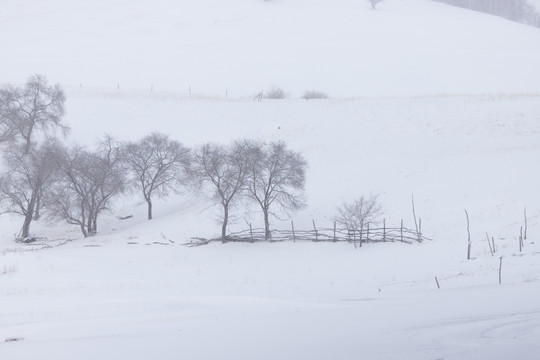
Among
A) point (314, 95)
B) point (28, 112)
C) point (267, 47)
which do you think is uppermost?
point (267, 47)

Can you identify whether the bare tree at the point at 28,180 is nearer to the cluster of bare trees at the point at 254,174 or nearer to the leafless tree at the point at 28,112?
the leafless tree at the point at 28,112

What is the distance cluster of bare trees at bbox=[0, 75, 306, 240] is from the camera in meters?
34.3

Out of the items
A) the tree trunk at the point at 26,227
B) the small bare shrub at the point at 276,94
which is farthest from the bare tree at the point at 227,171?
the small bare shrub at the point at 276,94

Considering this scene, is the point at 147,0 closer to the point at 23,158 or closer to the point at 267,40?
the point at 267,40

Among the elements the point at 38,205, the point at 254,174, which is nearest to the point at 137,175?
the point at 38,205

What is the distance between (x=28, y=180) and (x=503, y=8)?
143 meters

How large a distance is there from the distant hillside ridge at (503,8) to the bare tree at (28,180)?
13118 centimetres

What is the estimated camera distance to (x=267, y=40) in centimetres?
8931

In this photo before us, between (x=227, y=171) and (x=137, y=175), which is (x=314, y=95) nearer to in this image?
(x=137, y=175)

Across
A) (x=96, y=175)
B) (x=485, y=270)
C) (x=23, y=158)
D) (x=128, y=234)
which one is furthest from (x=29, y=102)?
(x=485, y=270)

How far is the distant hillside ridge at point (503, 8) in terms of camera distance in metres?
147

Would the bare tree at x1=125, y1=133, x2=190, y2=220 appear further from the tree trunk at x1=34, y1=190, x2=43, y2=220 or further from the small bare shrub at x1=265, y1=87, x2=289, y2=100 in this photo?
the small bare shrub at x1=265, y1=87, x2=289, y2=100

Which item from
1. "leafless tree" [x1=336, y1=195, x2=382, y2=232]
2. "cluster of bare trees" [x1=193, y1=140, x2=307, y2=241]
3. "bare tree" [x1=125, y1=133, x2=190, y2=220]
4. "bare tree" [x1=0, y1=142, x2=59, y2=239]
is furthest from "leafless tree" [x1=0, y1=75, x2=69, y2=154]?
"leafless tree" [x1=336, y1=195, x2=382, y2=232]

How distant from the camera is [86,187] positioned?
3919 centimetres
